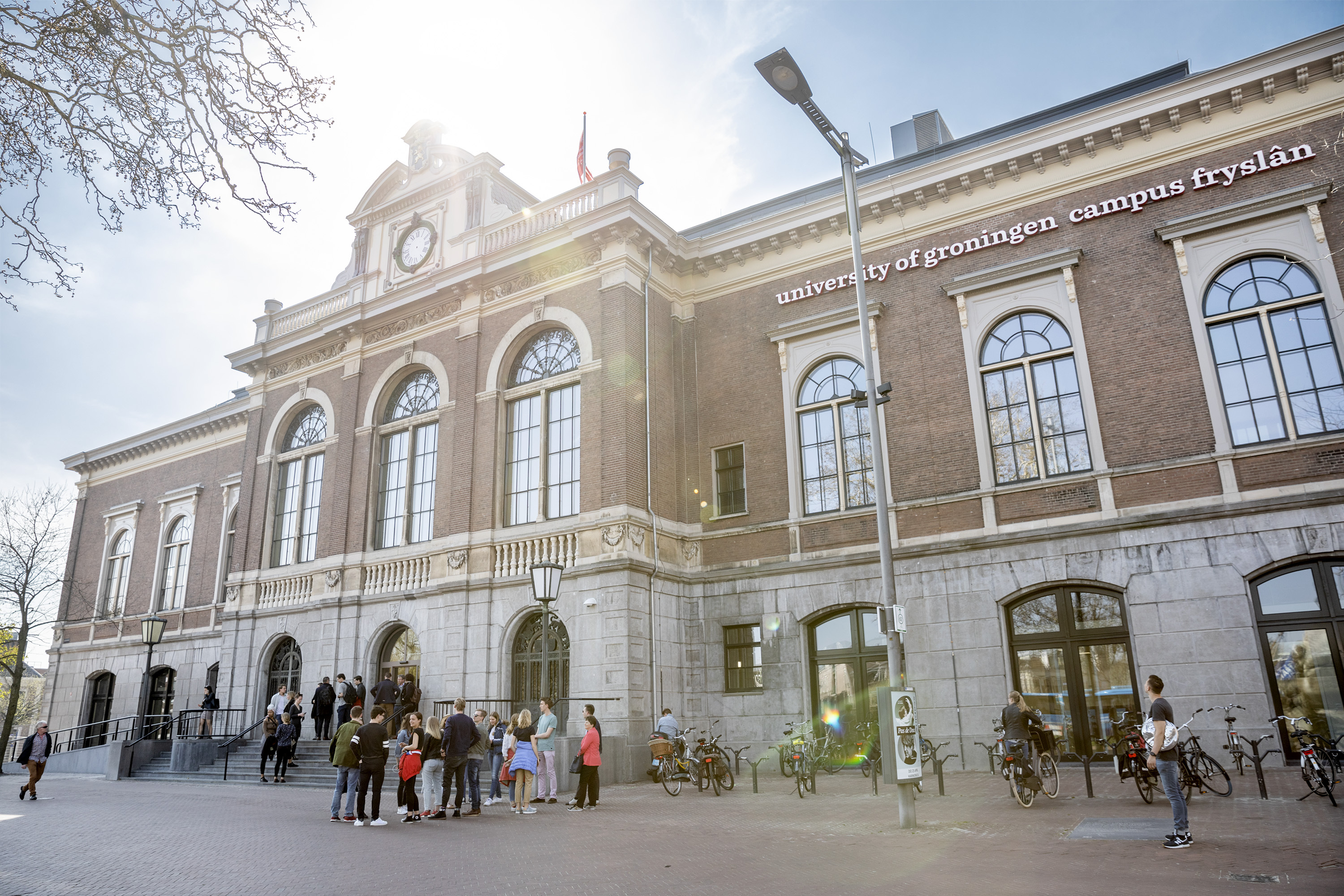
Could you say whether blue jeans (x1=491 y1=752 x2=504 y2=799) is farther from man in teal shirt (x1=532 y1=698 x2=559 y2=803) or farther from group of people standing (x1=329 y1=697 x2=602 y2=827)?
man in teal shirt (x1=532 y1=698 x2=559 y2=803)

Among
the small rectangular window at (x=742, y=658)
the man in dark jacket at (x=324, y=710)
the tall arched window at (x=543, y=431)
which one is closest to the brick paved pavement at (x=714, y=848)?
the small rectangular window at (x=742, y=658)

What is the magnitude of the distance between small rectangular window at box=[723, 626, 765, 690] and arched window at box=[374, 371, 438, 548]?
8482mm

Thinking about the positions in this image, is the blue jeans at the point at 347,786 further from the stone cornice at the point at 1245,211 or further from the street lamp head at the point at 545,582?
the stone cornice at the point at 1245,211

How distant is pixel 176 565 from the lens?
107 ft

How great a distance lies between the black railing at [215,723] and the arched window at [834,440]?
54.6 ft

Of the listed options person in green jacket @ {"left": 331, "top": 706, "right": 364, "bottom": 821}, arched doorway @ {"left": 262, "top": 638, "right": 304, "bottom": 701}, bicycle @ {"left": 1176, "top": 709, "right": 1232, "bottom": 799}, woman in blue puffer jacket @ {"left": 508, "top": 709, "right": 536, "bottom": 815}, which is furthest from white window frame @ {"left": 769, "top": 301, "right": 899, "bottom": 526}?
arched doorway @ {"left": 262, "top": 638, "right": 304, "bottom": 701}

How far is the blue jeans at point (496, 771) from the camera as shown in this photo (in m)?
14.8

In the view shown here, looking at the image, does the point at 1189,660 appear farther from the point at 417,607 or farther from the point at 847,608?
the point at 417,607

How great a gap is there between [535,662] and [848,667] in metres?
7.14

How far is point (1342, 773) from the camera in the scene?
13.0 meters

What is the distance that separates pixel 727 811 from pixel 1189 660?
8.68 m

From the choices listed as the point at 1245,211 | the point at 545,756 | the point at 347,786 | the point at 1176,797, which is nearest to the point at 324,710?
the point at 347,786

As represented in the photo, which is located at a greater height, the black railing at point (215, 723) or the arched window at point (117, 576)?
the arched window at point (117, 576)

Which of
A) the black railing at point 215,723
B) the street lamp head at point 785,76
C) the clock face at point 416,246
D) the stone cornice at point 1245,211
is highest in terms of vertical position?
the clock face at point 416,246
